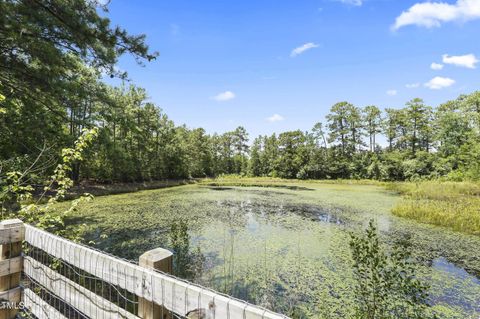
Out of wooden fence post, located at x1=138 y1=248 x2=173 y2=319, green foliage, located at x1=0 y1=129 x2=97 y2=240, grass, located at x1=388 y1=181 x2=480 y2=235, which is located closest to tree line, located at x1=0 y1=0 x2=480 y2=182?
green foliage, located at x1=0 y1=129 x2=97 y2=240

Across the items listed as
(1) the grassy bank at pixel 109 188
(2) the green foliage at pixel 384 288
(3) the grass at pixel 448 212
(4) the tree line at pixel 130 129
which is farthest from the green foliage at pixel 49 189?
(1) the grassy bank at pixel 109 188

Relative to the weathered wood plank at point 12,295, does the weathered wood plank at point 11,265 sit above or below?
above

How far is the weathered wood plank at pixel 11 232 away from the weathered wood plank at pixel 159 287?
19.9 inches

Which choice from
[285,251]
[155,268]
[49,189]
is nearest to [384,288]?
[285,251]

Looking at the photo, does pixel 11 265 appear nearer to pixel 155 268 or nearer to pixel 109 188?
pixel 155 268

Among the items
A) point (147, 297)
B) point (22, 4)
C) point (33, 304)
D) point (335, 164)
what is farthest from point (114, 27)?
point (335, 164)

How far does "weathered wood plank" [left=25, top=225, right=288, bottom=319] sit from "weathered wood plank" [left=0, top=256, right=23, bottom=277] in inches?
21.6

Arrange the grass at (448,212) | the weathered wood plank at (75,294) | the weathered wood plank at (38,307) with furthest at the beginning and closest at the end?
the grass at (448,212) < the weathered wood plank at (38,307) < the weathered wood plank at (75,294)

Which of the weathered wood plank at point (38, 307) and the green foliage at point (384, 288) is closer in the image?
the weathered wood plank at point (38, 307)

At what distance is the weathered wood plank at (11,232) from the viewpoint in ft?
6.48

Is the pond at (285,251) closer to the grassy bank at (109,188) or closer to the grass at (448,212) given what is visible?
the grass at (448,212)

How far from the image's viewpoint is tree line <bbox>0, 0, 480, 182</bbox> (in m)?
4.31

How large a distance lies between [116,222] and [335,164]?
31.9 metres

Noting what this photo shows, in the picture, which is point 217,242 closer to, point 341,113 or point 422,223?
point 422,223
